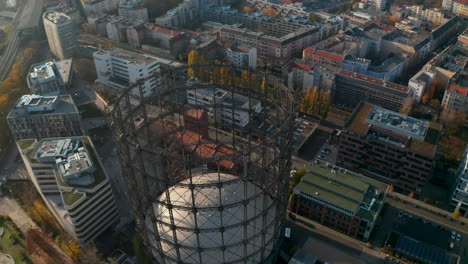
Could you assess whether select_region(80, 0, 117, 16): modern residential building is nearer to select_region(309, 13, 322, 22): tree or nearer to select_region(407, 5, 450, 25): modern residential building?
select_region(309, 13, 322, 22): tree

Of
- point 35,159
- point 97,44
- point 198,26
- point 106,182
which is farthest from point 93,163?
point 198,26

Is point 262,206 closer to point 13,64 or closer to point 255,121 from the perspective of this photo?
point 255,121

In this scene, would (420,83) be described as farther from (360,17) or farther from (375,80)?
(360,17)

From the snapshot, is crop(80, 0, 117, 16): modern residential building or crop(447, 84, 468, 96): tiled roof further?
crop(80, 0, 117, 16): modern residential building

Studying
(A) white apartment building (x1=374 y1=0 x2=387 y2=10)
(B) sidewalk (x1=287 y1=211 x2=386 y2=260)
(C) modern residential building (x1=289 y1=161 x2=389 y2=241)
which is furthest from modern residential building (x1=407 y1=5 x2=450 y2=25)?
(B) sidewalk (x1=287 y1=211 x2=386 y2=260)

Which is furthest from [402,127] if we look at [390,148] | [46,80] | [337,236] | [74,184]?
[46,80]

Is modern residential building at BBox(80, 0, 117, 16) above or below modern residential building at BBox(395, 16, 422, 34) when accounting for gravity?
above
